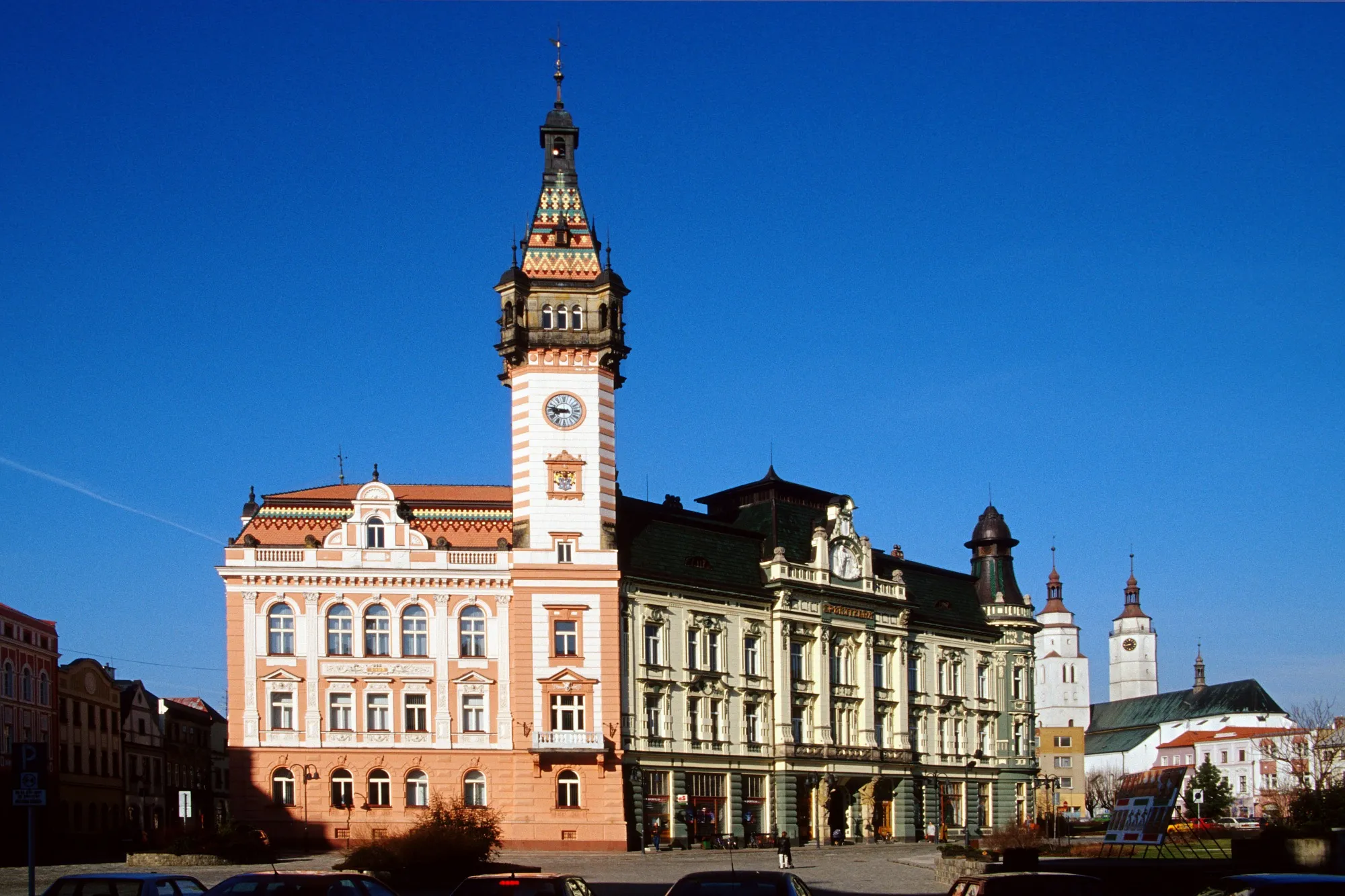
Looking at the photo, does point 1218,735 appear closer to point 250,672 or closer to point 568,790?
point 568,790

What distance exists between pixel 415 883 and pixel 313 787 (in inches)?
959

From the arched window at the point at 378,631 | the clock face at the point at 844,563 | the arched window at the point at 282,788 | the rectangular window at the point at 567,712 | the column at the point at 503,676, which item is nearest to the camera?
the arched window at the point at 282,788

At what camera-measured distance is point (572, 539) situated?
2744 inches

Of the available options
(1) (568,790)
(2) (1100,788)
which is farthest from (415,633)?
(2) (1100,788)

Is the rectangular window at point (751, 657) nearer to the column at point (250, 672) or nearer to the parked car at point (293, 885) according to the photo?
the column at point (250, 672)

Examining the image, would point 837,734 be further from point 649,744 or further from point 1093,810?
point 1093,810

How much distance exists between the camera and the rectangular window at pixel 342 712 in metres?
67.4

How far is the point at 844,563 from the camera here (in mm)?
80750

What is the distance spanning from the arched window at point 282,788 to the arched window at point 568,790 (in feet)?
33.9

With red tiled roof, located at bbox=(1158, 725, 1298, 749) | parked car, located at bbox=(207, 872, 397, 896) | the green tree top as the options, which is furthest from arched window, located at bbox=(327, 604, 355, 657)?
red tiled roof, located at bbox=(1158, 725, 1298, 749)

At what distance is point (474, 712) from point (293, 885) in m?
45.6

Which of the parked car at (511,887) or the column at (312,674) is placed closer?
the parked car at (511,887)

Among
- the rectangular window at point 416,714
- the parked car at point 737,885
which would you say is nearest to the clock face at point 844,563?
the rectangular window at point 416,714

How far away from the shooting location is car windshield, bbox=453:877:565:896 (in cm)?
2166
